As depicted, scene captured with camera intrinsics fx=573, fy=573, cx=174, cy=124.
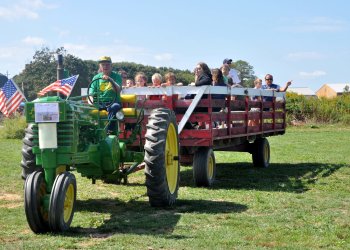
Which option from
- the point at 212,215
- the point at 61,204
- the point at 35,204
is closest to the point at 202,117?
the point at 212,215

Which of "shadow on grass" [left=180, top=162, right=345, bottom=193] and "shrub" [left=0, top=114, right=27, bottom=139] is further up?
"shrub" [left=0, top=114, right=27, bottom=139]

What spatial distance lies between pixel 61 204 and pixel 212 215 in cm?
196

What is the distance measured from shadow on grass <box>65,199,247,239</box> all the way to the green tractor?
20 cm

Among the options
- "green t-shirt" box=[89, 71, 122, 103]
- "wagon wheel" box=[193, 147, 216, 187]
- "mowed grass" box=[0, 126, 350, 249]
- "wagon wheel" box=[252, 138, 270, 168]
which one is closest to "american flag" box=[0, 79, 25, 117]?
"mowed grass" box=[0, 126, 350, 249]

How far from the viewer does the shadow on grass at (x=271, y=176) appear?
947cm

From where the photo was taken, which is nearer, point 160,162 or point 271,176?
point 160,162

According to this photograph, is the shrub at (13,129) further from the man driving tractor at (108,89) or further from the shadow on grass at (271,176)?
the man driving tractor at (108,89)

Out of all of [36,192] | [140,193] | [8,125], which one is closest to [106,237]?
[36,192]

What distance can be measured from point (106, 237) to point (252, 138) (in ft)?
21.0

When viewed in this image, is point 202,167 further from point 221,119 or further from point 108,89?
point 108,89

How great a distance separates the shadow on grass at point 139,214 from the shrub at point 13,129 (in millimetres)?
15853

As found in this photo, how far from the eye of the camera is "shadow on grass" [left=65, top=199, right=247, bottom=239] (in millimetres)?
6047

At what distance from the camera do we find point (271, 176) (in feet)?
35.6

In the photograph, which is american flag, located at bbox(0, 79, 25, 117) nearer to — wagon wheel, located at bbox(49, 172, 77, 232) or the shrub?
wagon wheel, located at bbox(49, 172, 77, 232)
